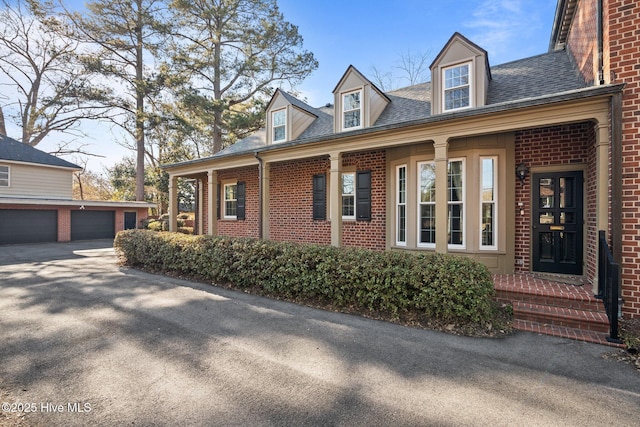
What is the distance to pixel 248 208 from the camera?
11531mm

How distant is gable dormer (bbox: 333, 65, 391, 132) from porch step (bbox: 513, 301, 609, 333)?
5800mm

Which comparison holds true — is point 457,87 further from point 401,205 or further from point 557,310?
point 557,310

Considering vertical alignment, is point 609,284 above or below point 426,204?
below

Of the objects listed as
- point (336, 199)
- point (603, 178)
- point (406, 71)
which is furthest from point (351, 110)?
point (406, 71)

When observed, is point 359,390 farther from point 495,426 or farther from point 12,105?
point 12,105

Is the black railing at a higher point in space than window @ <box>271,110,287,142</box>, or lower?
lower

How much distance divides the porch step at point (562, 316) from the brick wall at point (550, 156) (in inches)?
55.8

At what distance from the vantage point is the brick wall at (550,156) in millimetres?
5618

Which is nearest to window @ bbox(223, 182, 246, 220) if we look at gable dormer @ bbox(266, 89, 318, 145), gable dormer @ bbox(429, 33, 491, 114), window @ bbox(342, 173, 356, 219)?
gable dormer @ bbox(266, 89, 318, 145)

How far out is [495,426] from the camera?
93.5 inches

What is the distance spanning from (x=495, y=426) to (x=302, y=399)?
1.60 meters

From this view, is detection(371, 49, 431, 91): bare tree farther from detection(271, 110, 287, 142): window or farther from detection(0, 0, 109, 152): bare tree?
detection(0, 0, 109, 152): bare tree

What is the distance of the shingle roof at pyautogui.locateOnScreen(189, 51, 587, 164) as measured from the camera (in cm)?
638

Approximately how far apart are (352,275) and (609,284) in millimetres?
3616
